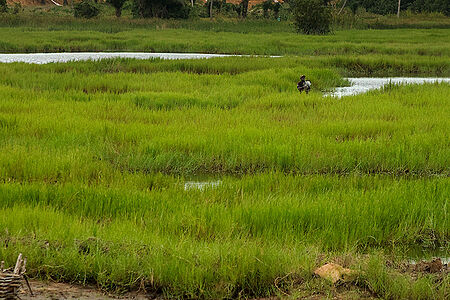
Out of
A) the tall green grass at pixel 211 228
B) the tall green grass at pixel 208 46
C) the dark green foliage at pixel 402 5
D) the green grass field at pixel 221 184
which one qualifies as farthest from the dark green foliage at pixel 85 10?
the tall green grass at pixel 211 228

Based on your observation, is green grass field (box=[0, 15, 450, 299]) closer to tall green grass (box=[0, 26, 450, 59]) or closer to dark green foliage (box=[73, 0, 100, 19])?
tall green grass (box=[0, 26, 450, 59])

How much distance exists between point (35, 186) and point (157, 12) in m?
33.2

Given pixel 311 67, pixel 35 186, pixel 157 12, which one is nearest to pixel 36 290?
pixel 35 186

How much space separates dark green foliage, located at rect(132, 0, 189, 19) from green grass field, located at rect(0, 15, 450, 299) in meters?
25.3

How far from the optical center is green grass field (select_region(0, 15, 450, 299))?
10.7 feet

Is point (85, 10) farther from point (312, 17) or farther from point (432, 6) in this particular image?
point (432, 6)

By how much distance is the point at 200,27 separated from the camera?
106ft

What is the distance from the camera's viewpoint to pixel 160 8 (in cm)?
3697

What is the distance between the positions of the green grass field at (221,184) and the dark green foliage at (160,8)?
25283mm

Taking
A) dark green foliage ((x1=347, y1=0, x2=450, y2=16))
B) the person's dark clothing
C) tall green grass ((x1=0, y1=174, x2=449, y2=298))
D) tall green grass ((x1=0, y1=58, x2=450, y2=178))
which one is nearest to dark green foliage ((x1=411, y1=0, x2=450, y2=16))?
dark green foliage ((x1=347, y1=0, x2=450, y2=16))

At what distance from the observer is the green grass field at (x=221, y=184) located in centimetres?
325

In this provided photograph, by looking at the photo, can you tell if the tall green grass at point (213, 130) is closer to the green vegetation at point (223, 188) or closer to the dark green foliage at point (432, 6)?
the green vegetation at point (223, 188)

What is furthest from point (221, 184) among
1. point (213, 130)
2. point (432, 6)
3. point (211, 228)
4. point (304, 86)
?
point (432, 6)

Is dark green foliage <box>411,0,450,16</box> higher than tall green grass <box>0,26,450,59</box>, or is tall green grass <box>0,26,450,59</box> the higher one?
dark green foliage <box>411,0,450,16</box>
